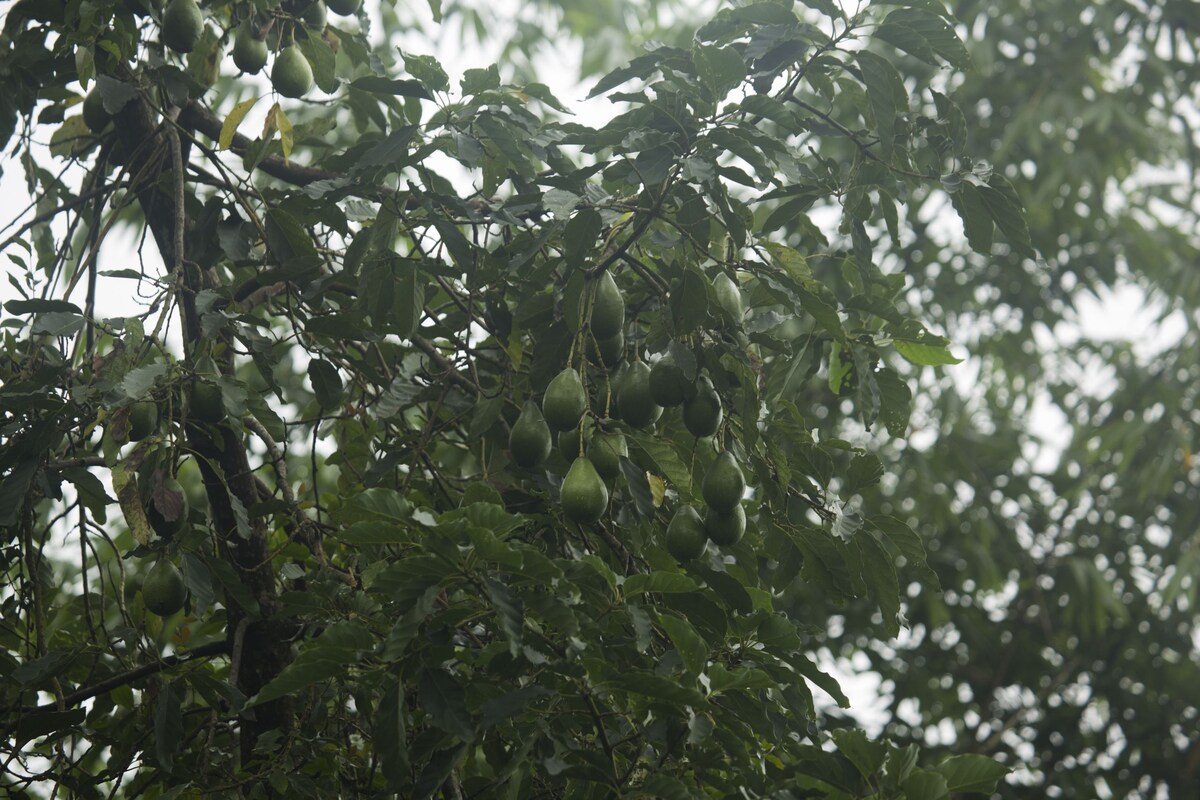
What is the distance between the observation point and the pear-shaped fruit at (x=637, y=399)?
1.46 meters

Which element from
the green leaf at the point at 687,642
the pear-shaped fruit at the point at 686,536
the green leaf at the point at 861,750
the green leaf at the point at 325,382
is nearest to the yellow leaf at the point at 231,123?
the green leaf at the point at 325,382

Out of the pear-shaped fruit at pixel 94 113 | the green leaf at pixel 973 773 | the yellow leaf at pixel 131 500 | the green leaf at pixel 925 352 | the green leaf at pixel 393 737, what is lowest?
the green leaf at pixel 393 737

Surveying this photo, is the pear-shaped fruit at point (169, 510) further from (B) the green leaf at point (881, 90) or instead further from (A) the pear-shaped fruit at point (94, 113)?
(B) the green leaf at point (881, 90)

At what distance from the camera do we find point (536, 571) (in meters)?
1.20

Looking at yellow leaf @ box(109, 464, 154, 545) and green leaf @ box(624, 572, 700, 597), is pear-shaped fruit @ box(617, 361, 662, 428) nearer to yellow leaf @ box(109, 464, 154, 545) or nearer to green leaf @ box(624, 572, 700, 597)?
green leaf @ box(624, 572, 700, 597)

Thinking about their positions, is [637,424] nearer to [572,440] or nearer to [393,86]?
[572,440]

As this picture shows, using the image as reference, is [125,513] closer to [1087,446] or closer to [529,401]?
[529,401]

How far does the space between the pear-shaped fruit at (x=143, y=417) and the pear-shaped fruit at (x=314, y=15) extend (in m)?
0.76

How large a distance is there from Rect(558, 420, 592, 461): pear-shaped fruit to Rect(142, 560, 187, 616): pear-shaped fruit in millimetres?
550

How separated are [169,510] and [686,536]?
2.08 feet

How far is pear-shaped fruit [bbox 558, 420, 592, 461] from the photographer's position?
1.46 metres

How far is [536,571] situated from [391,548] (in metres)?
0.56

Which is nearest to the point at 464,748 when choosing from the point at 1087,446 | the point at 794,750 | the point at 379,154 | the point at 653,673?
the point at 653,673

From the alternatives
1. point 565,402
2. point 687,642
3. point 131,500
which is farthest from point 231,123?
point 687,642
